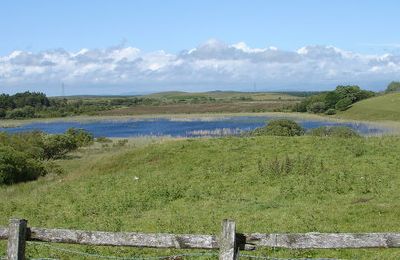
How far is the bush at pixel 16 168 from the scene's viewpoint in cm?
3712

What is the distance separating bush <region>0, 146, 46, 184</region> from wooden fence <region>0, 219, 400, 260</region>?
3176 cm

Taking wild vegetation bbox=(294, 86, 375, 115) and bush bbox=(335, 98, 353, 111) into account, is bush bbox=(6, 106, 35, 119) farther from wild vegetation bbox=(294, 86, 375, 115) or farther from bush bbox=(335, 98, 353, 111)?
bush bbox=(335, 98, 353, 111)

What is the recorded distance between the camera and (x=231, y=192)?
24.3m

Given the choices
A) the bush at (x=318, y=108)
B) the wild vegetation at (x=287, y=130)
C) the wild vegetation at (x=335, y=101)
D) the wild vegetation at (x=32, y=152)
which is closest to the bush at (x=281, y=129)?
the wild vegetation at (x=287, y=130)

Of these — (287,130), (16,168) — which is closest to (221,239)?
(16,168)

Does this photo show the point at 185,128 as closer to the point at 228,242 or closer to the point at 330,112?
the point at 330,112

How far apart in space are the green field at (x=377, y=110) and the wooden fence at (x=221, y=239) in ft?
315

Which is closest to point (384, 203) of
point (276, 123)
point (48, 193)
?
point (48, 193)

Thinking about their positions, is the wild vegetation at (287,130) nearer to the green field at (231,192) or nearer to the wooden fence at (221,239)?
the green field at (231,192)

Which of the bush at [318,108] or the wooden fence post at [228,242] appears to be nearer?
the wooden fence post at [228,242]

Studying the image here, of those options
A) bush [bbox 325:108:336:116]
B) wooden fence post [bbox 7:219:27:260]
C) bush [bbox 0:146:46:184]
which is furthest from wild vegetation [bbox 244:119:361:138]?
bush [bbox 325:108:336:116]

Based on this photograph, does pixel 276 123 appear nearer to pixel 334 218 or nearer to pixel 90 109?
pixel 334 218

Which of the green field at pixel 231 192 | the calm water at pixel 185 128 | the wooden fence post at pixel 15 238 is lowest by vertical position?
the calm water at pixel 185 128

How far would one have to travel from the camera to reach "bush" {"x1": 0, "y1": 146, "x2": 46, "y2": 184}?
37125mm
